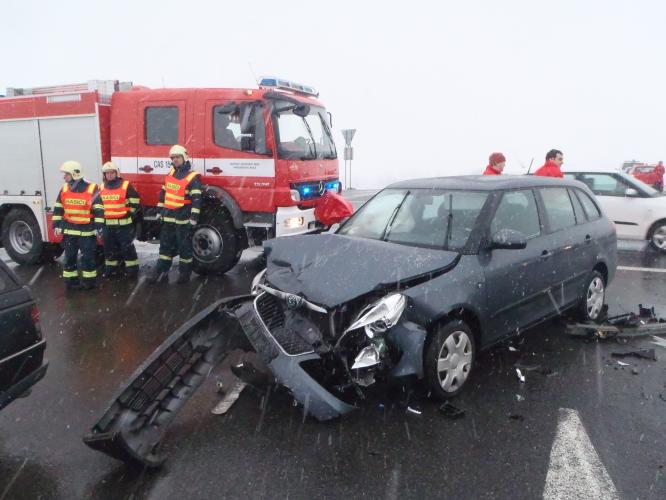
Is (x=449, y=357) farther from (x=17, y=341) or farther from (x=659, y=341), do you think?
(x=17, y=341)

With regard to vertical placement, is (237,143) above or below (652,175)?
above

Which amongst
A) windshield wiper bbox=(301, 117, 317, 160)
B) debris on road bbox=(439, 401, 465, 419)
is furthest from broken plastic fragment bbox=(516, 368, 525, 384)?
windshield wiper bbox=(301, 117, 317, 160)

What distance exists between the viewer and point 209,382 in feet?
13.7

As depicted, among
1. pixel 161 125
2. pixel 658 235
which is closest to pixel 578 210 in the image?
pixel 658 235

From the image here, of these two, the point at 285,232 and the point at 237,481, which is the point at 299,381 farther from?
the point at 285,232

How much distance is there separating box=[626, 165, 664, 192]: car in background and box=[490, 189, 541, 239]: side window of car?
2000 centimetres

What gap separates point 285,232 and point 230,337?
3878 mm

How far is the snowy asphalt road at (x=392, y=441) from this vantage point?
111 inches

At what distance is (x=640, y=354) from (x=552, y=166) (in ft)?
12.9

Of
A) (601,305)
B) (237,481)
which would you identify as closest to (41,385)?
(237,481)

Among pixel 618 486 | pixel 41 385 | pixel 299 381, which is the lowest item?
pixel 41 385

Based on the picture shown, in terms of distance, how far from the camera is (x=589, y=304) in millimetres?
5387

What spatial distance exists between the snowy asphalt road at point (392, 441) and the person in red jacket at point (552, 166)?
141 inches

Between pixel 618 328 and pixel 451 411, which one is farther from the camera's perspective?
pixel 618 328
